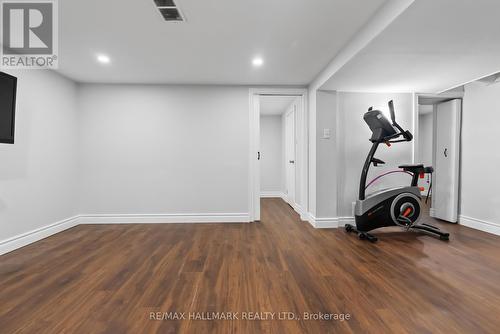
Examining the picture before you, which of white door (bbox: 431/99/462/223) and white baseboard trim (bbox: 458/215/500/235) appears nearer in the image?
white baseboard trim (bbox: 458/215/500/235)

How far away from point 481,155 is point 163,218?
501cm

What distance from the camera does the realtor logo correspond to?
6.24ft

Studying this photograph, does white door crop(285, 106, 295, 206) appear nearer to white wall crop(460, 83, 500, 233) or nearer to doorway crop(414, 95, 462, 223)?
doorway crop(414, 95, 462, 223)

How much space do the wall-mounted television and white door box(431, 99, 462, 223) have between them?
593cm

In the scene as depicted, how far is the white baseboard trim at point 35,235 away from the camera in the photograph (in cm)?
250

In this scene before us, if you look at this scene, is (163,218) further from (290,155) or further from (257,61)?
(290,155)

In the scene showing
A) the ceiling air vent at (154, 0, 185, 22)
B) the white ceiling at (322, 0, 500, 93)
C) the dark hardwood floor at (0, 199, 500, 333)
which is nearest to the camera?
the dark hardwood floor at (0, 199, 500, 333)

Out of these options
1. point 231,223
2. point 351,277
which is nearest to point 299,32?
point 351,277

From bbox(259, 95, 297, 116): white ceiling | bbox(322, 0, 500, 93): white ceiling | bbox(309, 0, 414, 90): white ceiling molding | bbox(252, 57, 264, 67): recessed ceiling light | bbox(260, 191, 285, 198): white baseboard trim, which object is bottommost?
bbox(260, 191, 285, 198): white baseboard trim

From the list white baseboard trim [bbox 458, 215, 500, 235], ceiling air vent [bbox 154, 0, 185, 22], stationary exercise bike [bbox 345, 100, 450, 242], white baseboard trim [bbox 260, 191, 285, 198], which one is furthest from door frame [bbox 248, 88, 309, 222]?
white baseboard trim [bbox 260, 191, 285, 198]

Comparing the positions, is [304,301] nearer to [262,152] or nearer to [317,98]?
[317,98]

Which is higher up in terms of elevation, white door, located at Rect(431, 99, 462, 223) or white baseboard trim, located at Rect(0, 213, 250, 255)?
white door, located at Rect(431, 99, 462, 223)

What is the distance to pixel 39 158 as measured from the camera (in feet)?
9.70

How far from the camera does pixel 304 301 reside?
5.27 ft
